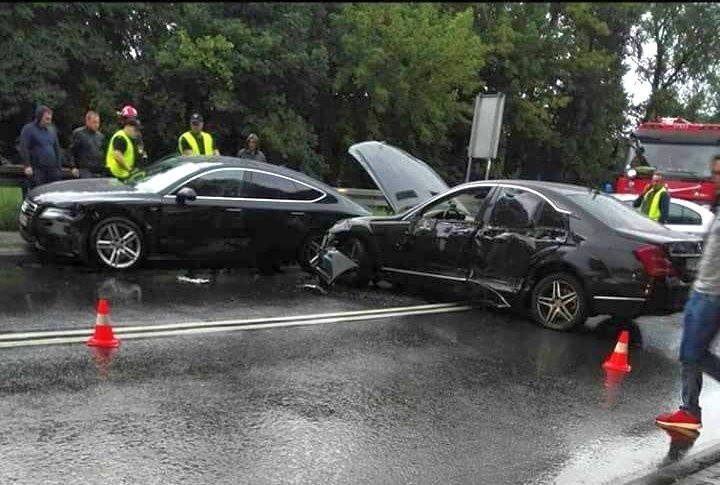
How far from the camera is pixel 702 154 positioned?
18156 mm

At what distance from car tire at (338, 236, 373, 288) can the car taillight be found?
3.42 m

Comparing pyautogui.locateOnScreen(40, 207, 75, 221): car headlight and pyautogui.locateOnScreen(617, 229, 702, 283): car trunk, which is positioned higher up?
pyautogui.locateOnScreen(617, 229, 702, 283): car trunk

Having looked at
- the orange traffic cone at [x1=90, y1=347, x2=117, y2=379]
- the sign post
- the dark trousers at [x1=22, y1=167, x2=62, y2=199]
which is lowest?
the orange traffic cone at [x1=90, y1=347, x2=117, y2=379]

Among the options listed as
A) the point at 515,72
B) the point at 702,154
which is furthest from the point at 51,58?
the point at 702,154

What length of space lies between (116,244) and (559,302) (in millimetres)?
5255

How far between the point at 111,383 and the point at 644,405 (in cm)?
387

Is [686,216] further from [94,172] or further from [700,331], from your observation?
[94,172]

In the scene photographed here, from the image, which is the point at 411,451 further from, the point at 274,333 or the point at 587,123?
the point at 587,123

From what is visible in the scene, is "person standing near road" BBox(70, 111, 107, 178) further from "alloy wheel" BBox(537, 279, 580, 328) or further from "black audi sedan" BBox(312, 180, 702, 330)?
"alloy wheel" BBox(537, 279, 580, 328)

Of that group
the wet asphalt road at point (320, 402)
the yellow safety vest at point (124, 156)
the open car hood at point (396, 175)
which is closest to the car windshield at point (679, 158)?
the open car hood at point (396, 175)

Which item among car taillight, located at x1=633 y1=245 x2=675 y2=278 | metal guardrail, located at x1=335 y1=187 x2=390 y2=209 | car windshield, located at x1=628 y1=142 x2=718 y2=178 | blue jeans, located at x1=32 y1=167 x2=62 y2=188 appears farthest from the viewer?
car windshield, located at x1=628 y1=142 x2=718 y2=178

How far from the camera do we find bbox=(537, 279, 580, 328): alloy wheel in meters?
8.02

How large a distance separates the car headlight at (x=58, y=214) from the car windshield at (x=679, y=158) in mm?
14305

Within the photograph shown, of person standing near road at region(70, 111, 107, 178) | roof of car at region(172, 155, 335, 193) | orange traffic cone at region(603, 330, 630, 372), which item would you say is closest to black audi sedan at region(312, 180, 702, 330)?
orange traffic cone at region(603, 330, 630, 372)
